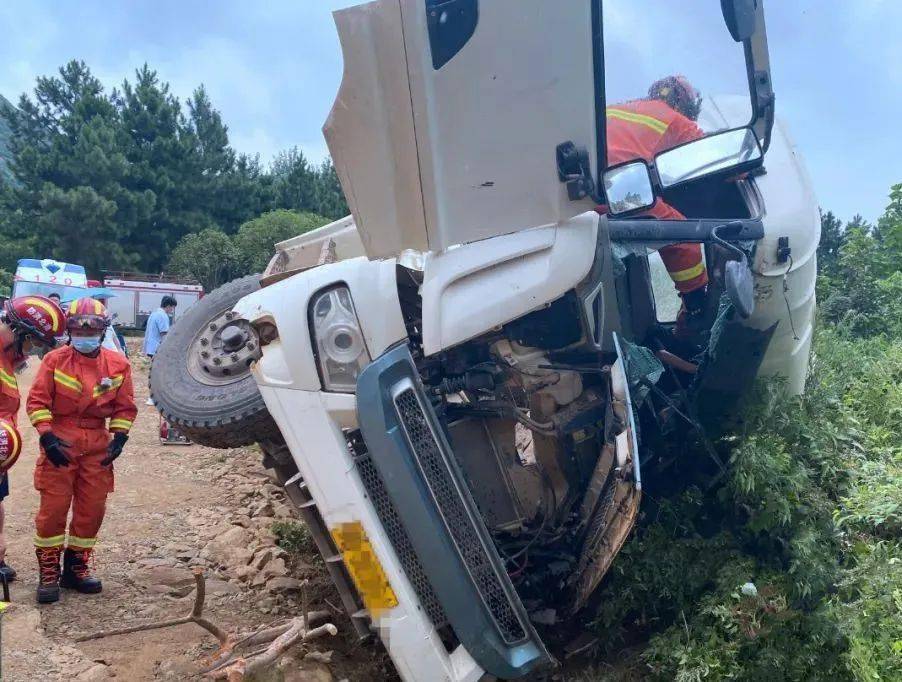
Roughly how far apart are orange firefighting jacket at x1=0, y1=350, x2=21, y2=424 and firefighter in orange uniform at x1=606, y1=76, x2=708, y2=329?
10.3ft

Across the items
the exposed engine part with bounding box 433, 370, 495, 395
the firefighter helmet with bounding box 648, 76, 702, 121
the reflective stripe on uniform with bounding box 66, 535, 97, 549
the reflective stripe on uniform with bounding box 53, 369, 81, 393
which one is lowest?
the reflective stripe on uniform with bounding box 66, 535, 97, 549

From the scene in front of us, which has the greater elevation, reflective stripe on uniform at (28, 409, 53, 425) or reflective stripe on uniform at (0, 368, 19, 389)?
reflective stripe on uniform at (0, 368, 19, 389)

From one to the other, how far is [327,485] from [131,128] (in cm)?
3056

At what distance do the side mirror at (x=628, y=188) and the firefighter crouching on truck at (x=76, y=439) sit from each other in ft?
8.86

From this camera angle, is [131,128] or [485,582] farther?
[131,128]

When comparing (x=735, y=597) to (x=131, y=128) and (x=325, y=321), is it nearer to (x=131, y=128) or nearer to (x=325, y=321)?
(x=325, y=321)

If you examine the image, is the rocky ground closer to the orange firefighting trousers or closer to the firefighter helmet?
the orange firefighting trousers

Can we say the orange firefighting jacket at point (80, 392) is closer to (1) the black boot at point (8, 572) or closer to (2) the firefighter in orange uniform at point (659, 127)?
(1) the black boot at point (8, 572)

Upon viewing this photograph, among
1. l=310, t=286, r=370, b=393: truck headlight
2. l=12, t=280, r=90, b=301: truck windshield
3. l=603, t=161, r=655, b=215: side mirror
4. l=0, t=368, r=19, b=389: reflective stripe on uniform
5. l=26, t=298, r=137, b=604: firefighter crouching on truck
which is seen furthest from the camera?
l=12, t=280, r=90, b=301: truck windshield

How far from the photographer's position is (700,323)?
3625mm

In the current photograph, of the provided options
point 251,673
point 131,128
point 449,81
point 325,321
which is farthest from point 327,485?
point 131,128

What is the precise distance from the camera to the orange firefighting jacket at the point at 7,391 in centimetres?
394

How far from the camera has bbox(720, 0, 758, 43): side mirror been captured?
3158 millimetres

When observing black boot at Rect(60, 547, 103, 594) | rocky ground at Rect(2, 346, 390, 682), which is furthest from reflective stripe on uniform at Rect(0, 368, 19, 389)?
rocky ground at Rect(2, 346, 390, 682)
